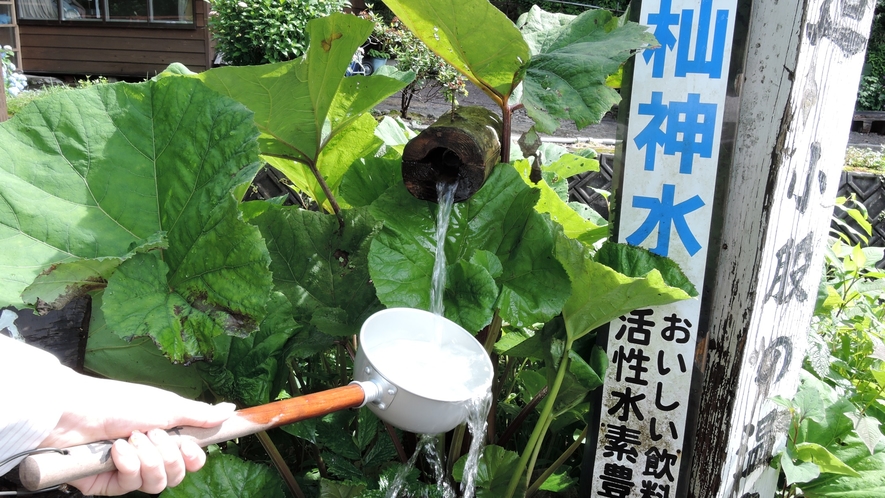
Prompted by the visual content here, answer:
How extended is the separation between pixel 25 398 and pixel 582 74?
969 mm

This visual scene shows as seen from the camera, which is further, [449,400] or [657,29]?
[657,29]

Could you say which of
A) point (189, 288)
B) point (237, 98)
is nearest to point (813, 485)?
point (189, 288)

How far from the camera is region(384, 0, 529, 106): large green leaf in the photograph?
1.18 metres

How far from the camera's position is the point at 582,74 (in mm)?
1225

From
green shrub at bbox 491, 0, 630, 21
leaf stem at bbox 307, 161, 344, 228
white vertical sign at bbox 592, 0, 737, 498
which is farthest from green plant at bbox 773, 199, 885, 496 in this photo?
green shrub at bbox 491, 0, 630, 21

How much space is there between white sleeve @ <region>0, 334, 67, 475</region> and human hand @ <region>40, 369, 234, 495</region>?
0.07 ft

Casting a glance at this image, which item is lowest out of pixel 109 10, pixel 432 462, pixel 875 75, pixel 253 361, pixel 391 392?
pixel 875 75

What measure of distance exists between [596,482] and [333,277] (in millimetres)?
692

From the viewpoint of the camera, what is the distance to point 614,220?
4.38 feet

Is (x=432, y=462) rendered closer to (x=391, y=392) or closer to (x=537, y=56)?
(x=391, y=392)

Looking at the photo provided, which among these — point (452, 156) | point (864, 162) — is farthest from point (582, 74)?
point (864, 162)

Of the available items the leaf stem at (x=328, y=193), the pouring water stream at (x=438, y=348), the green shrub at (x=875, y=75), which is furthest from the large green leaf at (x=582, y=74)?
the green shrub at (x=875, y=75)

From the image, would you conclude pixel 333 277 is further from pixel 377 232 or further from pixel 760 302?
pixel 760 302

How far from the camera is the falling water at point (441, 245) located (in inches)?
50.4
